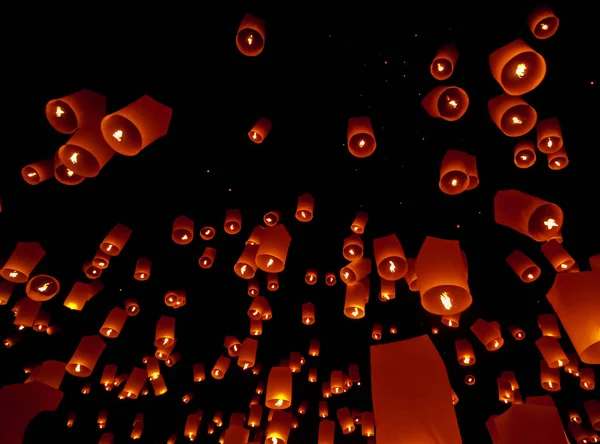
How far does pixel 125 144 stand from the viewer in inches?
84.4

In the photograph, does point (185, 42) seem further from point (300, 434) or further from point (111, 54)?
point (300, 434)

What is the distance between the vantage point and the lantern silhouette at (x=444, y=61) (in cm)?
278

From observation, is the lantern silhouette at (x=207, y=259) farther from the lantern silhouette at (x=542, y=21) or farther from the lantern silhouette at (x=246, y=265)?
the lantern silhouette at (x=542, y=21)

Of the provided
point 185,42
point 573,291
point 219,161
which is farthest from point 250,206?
point 573,291

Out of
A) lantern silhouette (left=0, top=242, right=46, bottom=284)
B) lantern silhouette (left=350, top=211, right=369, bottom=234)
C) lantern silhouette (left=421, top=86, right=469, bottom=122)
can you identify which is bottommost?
lantern silhouette (left=0, top=242, right=46, bottom=284)

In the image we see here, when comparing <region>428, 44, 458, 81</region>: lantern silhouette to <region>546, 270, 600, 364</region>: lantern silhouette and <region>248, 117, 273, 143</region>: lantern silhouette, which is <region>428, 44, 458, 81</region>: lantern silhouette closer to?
<region>248, 117, 273, 143</region>: lantern silhouette

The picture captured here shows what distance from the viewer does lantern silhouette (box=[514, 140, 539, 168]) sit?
10.7 feet

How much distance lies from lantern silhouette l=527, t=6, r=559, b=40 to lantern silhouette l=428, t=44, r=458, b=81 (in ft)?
1.48

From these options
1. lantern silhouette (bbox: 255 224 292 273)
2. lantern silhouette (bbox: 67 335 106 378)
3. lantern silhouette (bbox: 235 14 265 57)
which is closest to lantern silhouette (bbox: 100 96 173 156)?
lantern silhouette (bbox: 235 14 265 57)

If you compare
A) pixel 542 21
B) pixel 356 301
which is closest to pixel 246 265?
pixel 356 301

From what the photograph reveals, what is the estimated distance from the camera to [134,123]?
2.06 meters

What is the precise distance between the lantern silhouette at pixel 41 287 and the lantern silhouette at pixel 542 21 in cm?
349

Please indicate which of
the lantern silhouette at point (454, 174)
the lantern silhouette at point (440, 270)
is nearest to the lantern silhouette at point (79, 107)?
the lantern silhouette at point (440, 270)

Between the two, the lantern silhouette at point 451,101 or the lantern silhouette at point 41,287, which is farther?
the lantern silhouette at point 41,287
